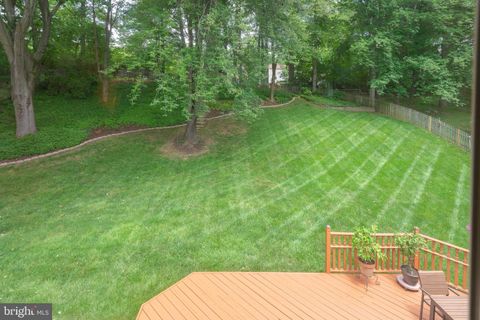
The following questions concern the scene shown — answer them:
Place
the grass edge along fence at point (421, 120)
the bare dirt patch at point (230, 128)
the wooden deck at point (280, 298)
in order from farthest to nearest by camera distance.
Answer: the bare dirt patch at point (230, 128) → the grass edge along fence at point (421, 120) → the wooden deck at point (280, 298)

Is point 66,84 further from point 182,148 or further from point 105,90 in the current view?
point 182,148

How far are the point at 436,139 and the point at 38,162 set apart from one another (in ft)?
56.3

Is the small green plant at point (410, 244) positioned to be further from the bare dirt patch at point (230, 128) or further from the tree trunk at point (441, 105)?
the tree trunk at point (441, 105)

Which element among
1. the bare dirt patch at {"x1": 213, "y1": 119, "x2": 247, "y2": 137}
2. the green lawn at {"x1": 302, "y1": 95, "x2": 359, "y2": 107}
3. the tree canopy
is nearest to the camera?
the tree canopy

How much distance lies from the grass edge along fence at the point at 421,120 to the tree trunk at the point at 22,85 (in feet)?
55.2

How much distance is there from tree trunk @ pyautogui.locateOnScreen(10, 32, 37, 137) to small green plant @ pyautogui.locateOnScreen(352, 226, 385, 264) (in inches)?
509

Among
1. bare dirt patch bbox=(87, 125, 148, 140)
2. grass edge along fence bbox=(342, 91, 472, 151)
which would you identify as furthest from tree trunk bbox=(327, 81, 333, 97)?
bare dirt patch bbox=(87, 125, 148, 140)

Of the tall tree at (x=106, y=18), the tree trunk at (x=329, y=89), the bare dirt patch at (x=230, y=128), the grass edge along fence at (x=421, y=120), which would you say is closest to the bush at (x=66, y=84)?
the tall tree at (x=106, y=18)

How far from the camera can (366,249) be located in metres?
5.03

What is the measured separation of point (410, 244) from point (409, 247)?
0.06 metres

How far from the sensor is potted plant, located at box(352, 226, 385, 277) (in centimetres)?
493

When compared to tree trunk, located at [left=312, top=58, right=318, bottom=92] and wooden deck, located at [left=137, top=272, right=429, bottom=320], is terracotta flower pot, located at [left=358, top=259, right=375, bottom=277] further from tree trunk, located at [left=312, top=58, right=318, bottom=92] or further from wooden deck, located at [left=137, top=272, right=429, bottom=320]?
tree trunk, located at [left=312, top=58, right=318, bottom=92]

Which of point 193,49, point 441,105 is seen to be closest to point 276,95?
point 193,49

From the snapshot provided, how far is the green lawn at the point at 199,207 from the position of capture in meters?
5.38
